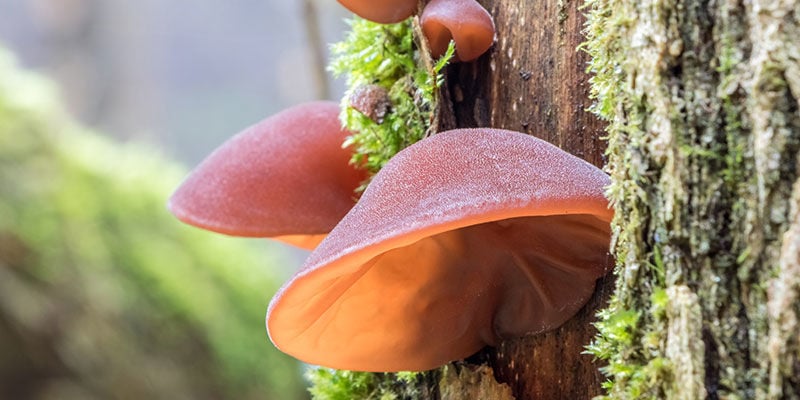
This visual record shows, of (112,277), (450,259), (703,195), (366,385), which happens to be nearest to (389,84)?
(450,259)

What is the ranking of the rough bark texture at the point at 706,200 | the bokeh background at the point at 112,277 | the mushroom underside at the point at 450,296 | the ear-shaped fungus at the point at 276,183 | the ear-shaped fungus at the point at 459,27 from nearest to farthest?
the rough bark texture at the point at 706,200 < the mushroom underside at the point at 450,296 < the ear-shaped fungus at the point at 459,27 < the ear-shaped fungus at the point at 276,183 < the bokeh background at the point at 112,277

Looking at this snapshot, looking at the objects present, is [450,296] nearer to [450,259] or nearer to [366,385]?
Answer: [450,259]

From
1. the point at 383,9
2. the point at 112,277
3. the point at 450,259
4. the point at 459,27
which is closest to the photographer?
the point at 450,259

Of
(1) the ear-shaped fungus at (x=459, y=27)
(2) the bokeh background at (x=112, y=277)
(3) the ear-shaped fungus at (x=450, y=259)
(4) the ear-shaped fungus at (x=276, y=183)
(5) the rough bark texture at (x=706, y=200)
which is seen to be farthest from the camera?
(2) the bokeh background at (x=112, y=277)

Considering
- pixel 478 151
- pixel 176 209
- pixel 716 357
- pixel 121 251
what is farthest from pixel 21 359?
pixel 716 357

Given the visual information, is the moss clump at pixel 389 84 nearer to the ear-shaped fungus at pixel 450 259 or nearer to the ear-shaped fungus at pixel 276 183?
the ear-shaped fungus at pixel 276 183

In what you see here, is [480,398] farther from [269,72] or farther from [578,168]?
[269,72]

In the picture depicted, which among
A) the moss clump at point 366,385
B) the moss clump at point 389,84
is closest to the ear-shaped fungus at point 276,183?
the moss clump at point 389,84
